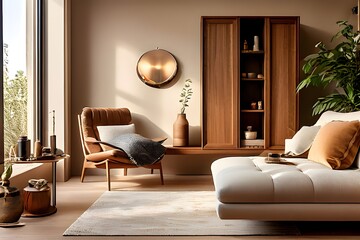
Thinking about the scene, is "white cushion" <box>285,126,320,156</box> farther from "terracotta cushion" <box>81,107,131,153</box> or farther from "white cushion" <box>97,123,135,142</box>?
"terracotta cushion" <box>81,107,131,153</box>

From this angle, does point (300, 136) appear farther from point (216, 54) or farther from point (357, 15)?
point (357, 15)

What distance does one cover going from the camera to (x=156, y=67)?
5.07m

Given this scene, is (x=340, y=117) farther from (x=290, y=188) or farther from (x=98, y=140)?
(x=98, y=140)

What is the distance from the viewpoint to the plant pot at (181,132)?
4781mm

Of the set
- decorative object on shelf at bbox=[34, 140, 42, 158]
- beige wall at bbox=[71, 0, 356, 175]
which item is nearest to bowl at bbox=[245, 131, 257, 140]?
beige wall at bbox=[71, 0, 356, 175]

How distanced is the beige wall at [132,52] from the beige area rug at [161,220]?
158 cm

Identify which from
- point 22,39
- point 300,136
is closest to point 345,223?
point 300,136

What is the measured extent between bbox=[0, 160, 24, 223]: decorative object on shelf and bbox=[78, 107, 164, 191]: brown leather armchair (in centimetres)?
129

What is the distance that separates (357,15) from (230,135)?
2320 millimetres

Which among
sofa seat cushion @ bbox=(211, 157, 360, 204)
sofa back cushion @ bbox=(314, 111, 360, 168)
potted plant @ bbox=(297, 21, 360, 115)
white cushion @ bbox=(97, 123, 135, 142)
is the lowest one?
sofa seat cushion @ bbox=(211, 157, 360, 204)

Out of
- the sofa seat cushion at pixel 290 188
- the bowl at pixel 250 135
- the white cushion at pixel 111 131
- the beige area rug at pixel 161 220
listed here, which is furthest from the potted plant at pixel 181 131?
the sofa seat cushion at pixel 290 188

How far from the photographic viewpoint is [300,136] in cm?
368

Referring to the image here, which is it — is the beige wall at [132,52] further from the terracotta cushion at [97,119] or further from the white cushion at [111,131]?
the white cushion at [111,131]

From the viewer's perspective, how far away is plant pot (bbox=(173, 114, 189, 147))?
4781 millimetres
